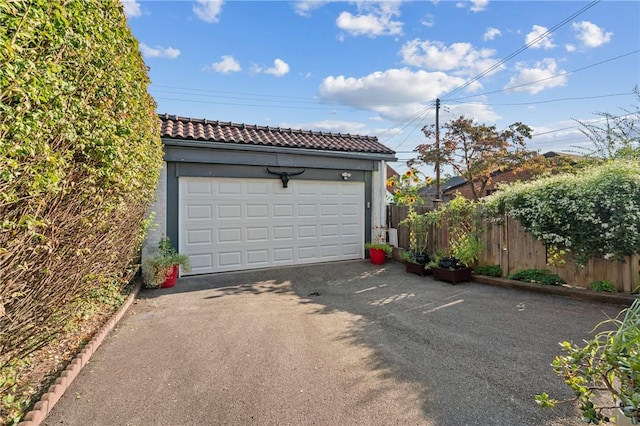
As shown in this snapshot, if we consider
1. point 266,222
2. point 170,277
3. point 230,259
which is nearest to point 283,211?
point 266,222

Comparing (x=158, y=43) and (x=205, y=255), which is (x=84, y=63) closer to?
(x=205, y=255)

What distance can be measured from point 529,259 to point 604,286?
3.71 feet

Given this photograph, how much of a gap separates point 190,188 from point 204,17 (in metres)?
4.26

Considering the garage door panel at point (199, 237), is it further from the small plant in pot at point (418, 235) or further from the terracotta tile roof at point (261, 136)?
the small plant in pot at point (418, 235)

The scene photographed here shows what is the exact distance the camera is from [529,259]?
5.86 metres

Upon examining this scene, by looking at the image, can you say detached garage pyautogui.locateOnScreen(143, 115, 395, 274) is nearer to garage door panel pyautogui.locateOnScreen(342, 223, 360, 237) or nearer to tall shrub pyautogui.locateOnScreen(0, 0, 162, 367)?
garage door panel pyautogui.locateOnScreen(342, 223, 360, 237)

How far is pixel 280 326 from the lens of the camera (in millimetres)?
4102

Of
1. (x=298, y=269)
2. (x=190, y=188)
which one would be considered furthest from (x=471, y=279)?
(x=190, y=188)

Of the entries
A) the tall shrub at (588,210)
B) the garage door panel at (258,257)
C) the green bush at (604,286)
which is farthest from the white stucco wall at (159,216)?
the green bush at (604,286)

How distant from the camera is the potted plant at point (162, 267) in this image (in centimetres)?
590

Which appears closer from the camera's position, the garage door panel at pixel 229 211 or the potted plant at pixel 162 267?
the potted plant at pixel 162 267

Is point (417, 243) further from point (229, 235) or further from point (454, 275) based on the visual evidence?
point (229, 235)

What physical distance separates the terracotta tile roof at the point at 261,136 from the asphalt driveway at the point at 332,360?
11.8 feet

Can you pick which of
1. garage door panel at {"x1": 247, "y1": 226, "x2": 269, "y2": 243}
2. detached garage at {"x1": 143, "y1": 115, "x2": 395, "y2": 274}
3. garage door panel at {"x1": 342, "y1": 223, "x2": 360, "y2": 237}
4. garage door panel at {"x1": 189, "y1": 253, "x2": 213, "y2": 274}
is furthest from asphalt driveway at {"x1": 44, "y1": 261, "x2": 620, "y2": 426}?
garage door panel at {"x1": 342, "y1": 223, "x2": 360, "y2": 237}
